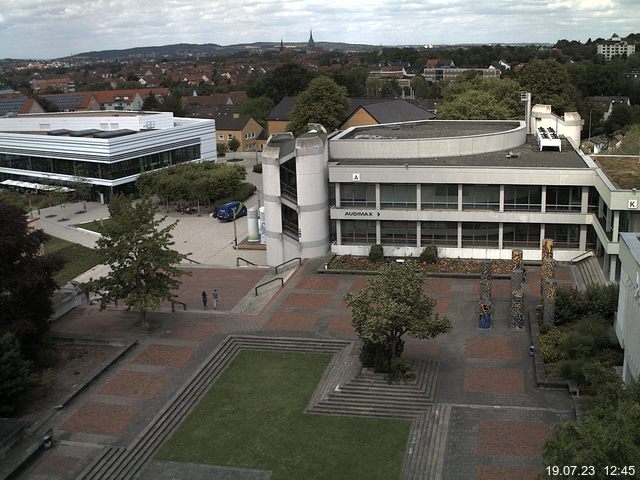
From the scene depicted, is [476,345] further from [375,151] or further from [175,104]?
[175,104]

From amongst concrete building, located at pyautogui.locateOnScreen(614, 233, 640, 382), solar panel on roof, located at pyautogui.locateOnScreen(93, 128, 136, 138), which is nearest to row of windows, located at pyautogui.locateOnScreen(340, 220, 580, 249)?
concrete building, located at pyautogui.locateOnScreen(614, 233, 640, 382)

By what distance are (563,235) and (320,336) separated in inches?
677

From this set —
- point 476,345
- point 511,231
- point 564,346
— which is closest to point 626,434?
point 564,346

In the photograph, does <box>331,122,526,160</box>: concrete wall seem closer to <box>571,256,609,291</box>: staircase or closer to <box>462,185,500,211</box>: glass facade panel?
<box>462,185,500,211</box>: glass facade panel

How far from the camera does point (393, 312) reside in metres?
25.2

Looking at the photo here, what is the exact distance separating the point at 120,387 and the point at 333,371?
8.39 m

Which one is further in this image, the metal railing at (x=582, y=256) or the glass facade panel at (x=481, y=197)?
the glass facade panel at (x=481, y=197)

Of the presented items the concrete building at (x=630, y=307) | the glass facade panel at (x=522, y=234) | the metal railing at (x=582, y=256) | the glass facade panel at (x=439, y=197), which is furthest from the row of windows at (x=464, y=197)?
the concrete building at (x=630, y=307)

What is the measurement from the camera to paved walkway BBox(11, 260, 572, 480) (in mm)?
22219

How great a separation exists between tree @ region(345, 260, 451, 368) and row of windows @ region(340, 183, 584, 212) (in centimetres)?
1434

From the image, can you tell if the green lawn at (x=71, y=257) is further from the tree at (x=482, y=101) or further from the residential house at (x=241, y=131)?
the residential house at (x=241, y=131)

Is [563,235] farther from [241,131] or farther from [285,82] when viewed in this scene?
[285,82]

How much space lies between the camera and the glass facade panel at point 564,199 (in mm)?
39031

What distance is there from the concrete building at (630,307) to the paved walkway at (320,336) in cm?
302
